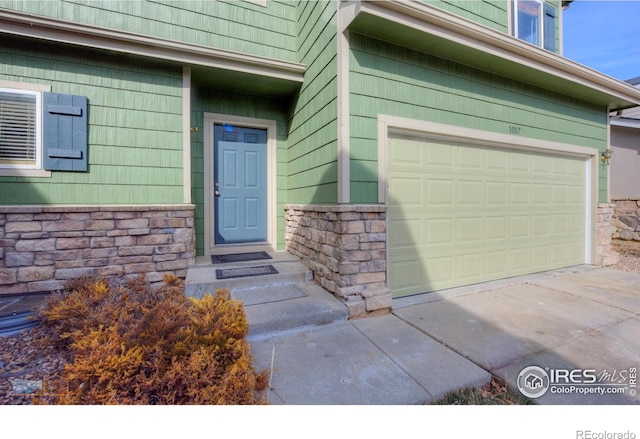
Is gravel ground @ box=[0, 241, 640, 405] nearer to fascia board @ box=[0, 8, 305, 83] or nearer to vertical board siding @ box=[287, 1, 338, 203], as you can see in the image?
vertical board siding @ box=[287, 1, 338, 203]

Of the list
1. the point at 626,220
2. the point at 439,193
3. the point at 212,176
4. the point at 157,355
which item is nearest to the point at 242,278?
the point at 157,355

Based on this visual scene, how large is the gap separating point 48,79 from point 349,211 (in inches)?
137

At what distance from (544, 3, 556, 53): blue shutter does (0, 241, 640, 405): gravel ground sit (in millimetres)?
7022

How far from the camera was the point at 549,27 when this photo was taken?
4555mm

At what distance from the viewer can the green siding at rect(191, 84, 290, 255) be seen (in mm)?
3861

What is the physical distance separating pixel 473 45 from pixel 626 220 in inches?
217

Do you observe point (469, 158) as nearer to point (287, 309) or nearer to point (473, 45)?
point (473, 45)

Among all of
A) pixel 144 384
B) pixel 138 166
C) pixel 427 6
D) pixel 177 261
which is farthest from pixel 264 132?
pixel 144 384

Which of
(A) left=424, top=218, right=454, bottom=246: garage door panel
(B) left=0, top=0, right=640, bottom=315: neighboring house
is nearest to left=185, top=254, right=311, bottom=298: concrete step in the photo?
(B) left=0, top=0, right=640, bottom=315: neighboring house

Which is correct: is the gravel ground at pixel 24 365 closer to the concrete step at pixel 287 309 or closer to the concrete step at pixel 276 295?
the concrete step at pixel 276 295

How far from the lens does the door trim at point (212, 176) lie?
12.9 feet

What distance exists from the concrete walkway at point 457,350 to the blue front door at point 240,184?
2.08 m

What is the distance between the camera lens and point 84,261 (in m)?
3.06

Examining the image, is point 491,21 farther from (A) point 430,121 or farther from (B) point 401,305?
(B) point 401,305
